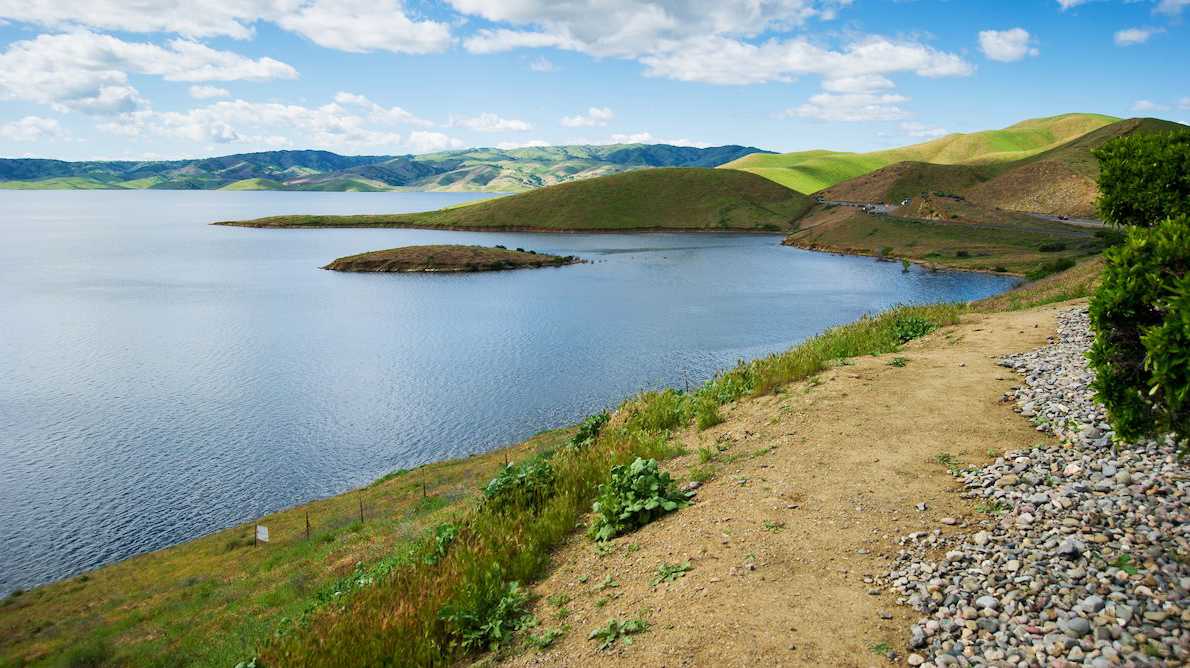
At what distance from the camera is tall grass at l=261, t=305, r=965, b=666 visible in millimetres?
9984

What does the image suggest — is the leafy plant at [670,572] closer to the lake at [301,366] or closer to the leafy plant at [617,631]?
the leafy plant at [617,631]

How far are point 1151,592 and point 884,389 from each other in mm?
10460

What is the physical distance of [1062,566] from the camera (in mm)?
8258

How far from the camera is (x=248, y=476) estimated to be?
114 ft

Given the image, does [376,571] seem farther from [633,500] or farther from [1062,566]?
[1062,566]

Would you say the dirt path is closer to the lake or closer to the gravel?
the gravel

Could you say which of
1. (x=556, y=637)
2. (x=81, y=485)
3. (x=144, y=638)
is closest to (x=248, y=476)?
(x=81, y=485)

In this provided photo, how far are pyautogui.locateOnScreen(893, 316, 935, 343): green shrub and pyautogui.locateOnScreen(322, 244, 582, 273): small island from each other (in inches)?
3931

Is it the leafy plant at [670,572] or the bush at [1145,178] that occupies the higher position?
the bush at [1145,178]

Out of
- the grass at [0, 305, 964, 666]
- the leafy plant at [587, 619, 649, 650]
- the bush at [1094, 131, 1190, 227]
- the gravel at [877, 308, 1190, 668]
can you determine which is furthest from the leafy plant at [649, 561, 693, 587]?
the bush at [1094, 131, 1190, 227]

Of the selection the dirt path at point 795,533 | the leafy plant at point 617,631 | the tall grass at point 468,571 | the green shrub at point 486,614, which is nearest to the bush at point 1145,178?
the dirt path at point 795,533

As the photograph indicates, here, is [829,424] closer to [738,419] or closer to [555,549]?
[738,419]

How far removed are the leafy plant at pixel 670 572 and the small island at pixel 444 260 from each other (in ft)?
368

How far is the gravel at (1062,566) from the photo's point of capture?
7.07 m
